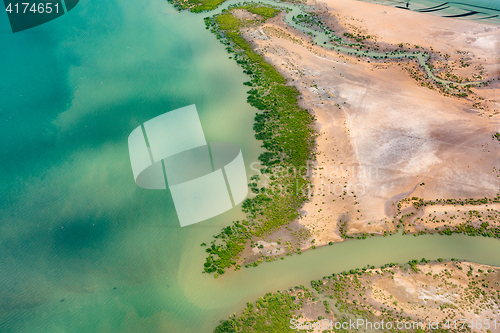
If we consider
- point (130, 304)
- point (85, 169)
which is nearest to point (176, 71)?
point (85, 169)

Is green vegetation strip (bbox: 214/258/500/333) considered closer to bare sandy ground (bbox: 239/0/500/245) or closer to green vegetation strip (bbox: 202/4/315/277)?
bare sandy ground (bbox: 239/0/500/245)

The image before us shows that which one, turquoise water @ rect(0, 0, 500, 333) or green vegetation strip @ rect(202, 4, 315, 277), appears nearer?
turquoise water @ rect(0, 0, 500, 333)

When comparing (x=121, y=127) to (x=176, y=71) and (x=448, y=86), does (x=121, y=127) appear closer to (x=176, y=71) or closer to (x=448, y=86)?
(x=176, y=71)

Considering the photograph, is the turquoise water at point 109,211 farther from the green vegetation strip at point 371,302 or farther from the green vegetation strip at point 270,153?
the green vegetation strip at point 270,153

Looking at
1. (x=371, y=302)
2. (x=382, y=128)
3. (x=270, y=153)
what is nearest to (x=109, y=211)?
(x=270, y=153)

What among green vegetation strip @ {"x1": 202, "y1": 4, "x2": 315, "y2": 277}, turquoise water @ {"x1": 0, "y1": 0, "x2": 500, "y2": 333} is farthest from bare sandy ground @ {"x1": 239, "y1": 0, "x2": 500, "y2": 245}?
turquoise water @ {"x1": 0, "y1": 0, "x2": 500, "y2": 333}

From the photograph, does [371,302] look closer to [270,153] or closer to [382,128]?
[270,153]
